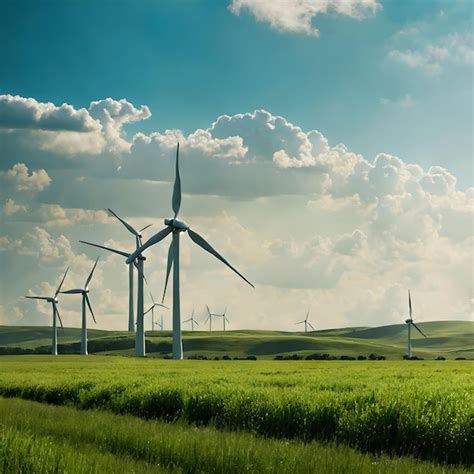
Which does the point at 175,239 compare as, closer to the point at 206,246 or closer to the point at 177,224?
the point at 177,224

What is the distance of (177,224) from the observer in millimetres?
115312

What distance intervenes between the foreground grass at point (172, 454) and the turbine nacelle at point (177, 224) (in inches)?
3610

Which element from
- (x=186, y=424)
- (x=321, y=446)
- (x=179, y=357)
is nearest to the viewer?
(x=321, y=446)

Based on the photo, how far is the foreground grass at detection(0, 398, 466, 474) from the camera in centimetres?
1499

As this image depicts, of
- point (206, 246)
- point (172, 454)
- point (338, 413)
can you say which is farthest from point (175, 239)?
point (172, 454)

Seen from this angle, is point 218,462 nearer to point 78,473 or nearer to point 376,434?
point 78,473

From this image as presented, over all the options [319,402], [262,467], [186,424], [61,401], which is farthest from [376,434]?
[61,401]

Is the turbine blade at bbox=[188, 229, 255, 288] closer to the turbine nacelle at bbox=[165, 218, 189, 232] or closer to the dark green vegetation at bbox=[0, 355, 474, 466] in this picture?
the turbine nacelle at bbox=[165, 218, 189, 232]

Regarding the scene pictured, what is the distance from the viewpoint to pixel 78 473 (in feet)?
Result: 45.3

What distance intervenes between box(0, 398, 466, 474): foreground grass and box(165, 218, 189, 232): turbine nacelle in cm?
9168

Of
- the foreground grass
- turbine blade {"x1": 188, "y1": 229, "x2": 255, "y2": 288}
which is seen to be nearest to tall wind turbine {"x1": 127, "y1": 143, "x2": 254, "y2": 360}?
turbine blade {"x1": 188, "y1": 229, "x2": 255, "y2": 288}

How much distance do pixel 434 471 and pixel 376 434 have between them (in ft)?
14.4

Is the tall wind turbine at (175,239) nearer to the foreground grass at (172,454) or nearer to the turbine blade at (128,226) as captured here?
the turbine blade at (128,226)

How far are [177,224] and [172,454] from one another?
319ft
